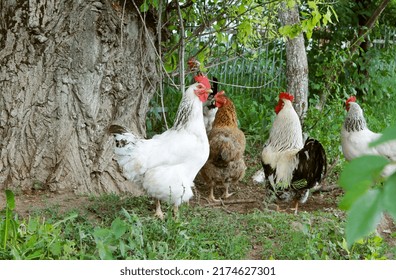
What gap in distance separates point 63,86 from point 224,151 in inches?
66.4

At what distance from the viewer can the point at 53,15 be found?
4.82 m

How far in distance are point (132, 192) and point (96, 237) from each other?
7.32 feet

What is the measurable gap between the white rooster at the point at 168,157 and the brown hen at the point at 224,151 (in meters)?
1.22

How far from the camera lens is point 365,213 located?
75 centimetres

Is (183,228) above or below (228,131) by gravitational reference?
below

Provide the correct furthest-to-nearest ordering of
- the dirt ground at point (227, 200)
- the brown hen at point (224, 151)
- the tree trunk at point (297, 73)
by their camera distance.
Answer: the tree trunk at point (297, 73) → the brown hen at point (224, 151) → the dirt ground at point (227, 200)

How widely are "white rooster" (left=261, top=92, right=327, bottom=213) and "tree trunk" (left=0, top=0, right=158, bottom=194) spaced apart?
141 centimetres

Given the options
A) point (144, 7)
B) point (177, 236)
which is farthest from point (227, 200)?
point (177, 236)

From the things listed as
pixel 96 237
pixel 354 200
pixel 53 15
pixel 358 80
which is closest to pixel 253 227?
pixel 96 237

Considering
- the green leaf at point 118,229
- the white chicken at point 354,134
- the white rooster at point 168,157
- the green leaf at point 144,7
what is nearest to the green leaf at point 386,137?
the green leaf at point 118,229

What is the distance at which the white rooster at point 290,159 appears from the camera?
5277mm

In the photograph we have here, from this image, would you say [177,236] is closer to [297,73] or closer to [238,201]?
[238,201]

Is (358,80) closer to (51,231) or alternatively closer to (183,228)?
(183,228)

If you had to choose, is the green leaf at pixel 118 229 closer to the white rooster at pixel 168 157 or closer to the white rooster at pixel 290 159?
the white rooster at pixel 168 157
